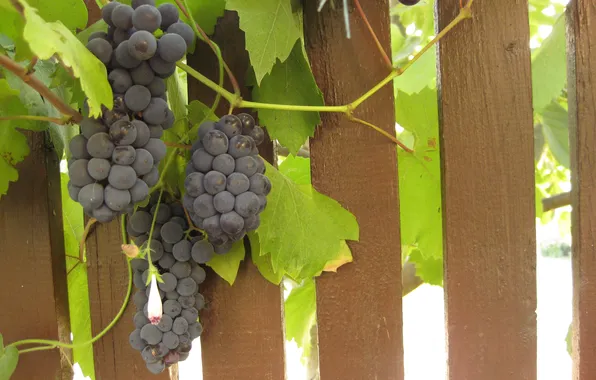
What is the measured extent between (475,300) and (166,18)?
0.81 metres

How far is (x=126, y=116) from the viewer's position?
24.8 inches

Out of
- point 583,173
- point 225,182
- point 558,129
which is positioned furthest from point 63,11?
point 558,129

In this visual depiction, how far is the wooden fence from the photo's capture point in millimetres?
971

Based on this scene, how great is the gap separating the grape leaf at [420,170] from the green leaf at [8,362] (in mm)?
799

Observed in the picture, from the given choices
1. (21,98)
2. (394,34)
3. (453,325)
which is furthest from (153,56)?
(394,34)

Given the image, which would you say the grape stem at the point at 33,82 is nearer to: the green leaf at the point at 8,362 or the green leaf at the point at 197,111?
the green leaf at the point at 197,111

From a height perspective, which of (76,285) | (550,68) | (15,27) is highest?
(550,68)

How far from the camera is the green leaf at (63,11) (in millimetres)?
703

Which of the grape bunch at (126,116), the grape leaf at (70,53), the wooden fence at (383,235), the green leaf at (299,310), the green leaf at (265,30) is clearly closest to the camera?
the grape leaf at (70,53)

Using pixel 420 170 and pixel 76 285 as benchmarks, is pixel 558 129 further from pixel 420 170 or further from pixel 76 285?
pixel 76 285

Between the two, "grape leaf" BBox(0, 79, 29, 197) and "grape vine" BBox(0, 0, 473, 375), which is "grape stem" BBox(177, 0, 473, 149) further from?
"grape leaf" BBox(0, 79, 29, 197)

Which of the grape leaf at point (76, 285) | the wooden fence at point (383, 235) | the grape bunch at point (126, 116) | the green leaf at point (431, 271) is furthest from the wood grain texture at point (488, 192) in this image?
the grape leaf at point (76, 285)

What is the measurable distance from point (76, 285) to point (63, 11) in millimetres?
628

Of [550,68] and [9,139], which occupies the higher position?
[550,68]
